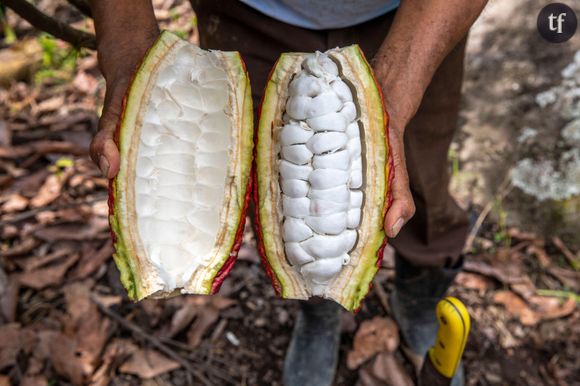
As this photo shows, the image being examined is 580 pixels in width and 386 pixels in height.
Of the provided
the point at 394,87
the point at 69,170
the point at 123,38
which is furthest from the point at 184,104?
the point at 69,170

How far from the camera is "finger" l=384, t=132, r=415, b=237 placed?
1.20 meters

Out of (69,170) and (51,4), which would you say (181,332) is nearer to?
(69,170)

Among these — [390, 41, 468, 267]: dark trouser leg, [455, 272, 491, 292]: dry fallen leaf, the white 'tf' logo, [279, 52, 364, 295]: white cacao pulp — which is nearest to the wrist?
[279, 52, 364, 295]: white cacao pulp

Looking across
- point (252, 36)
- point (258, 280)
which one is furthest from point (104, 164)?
point (258, 280)

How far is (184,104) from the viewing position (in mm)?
1332

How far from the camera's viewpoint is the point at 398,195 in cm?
123

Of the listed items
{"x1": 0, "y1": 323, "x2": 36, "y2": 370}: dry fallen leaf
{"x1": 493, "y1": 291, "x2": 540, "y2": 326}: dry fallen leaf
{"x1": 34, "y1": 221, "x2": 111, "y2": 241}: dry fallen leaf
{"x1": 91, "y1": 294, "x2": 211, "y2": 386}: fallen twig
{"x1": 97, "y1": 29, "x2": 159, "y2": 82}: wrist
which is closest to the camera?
{"x1": 97, "y1": 29, "x2": 159, "y2": 82}: wrist

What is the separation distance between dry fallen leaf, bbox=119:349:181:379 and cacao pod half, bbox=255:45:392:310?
0.75 m

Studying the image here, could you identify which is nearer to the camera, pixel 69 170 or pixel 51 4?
pixel 69 170

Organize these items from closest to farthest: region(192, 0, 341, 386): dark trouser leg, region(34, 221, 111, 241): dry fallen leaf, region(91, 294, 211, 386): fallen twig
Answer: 1. region(192, 0, 341, 386): dark trouser leg
2. region(91, 294, 211, 386): fallen twig
3. region(34, 221, 111, 241): dry fallen leaf

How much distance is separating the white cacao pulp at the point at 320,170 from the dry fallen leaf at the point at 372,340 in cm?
80

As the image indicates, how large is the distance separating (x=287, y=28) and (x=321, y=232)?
59 cm

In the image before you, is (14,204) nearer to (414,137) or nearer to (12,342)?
(12,342)

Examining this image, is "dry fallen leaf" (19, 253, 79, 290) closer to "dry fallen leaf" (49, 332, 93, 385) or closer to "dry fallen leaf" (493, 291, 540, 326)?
"dry fallen leaf" (49, 332, 93, 385)
